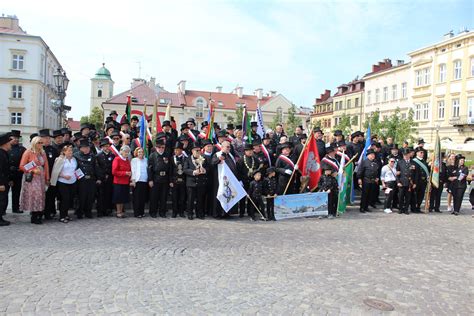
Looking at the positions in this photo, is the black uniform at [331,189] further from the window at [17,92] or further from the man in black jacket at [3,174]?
the window at [17,92]

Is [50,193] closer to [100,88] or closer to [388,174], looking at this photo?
[388,174]

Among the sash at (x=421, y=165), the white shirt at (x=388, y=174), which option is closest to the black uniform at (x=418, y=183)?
the sash at (x=421, y=165)

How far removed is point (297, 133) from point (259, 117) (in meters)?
1.99

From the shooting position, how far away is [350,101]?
218 ft

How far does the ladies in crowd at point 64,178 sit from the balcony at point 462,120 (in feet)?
140

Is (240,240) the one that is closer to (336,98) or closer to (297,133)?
(297,133)

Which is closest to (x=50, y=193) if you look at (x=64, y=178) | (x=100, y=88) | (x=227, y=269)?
(x=64, y=178)

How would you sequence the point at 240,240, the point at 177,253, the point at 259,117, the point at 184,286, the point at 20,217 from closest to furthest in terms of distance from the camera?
the point at 184,286 < the point at 177,253 < the point at 240,240 < the point at 20,217 < the point at 259,117

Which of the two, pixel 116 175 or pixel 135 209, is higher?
pixel 116 175

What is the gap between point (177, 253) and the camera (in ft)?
23.0

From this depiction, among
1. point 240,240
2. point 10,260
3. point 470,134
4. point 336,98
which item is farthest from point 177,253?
point 336,98

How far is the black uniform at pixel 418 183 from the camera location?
12961mm

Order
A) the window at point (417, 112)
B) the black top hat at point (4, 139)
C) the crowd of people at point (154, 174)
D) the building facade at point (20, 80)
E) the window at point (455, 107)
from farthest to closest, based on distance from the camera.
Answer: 1. the building facade at point (20, 80)
2. the window at point (417, 112)
3. the window at point (455, 107)
4. the crowd of people at point (154, 174)
5. the black top hat at point (4, 139)

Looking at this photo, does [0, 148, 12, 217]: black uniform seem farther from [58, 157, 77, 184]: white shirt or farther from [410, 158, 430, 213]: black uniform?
[410, 158, 430, 213]: black uniform
